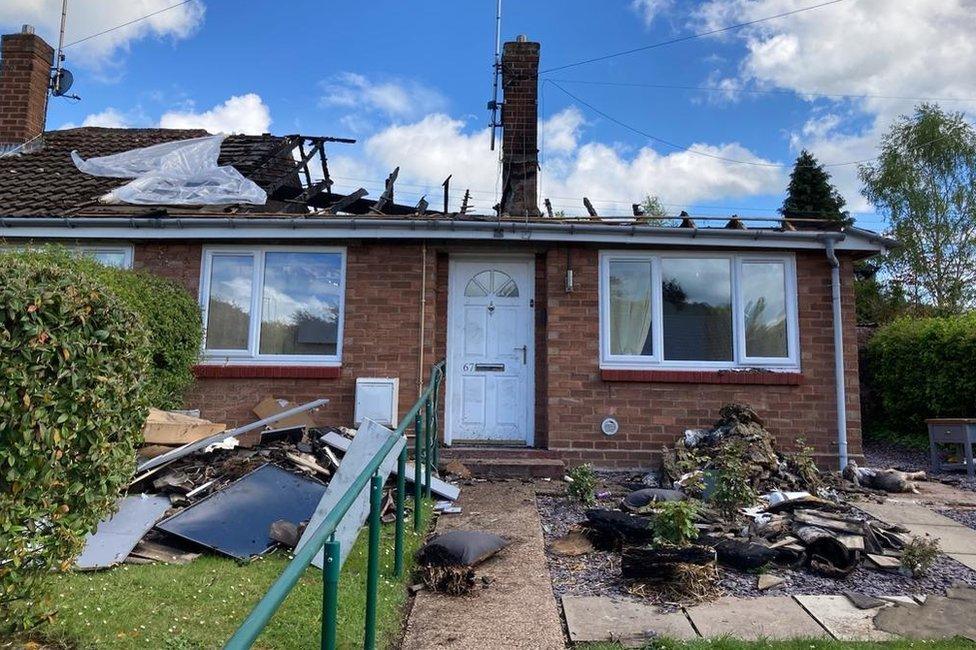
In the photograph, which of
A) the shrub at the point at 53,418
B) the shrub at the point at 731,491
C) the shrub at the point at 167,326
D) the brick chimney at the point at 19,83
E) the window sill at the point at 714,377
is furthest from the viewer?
the brick chimney at the point at 19,83

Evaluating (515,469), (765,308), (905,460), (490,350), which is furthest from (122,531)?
(905,460)

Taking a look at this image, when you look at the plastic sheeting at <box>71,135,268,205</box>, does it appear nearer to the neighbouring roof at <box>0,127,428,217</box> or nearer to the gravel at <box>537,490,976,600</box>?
the neighbouring roof at <box>0,127,428,217</box>

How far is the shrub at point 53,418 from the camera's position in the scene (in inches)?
93.6

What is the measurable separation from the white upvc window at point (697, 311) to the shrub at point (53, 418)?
18.4 ft

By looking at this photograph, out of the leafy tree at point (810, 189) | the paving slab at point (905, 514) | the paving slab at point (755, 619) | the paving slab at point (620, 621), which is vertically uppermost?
the leafy tree at point (810, 189)

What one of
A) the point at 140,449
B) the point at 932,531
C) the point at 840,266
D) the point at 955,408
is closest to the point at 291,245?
the point at 140,449

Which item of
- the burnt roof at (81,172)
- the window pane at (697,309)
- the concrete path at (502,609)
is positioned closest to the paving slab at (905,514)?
the window pane at (697,309)

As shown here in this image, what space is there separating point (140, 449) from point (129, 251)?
3324 millimetres

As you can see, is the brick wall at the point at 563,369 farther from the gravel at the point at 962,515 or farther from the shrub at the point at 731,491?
the shrub at the point at 731,491

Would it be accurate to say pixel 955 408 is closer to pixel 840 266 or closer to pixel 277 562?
pixel 840 266

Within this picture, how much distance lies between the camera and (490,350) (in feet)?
25.7

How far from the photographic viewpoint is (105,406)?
2844 mm

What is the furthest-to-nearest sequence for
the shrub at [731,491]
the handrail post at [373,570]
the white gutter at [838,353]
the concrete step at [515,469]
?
1. the white gutter at [838,353]
2. the concrete step at [515,469]
3. the shrub at [731,491]
4. the handrail post at [373,570]

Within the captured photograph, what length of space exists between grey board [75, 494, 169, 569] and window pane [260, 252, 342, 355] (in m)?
3.08
